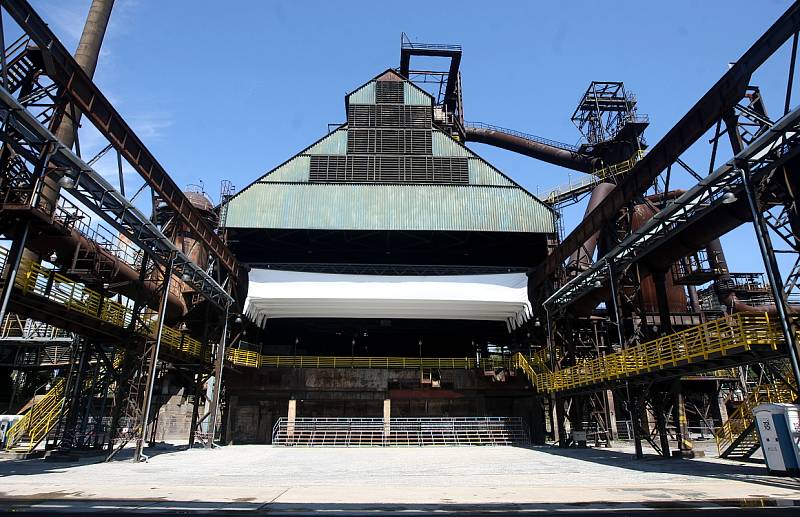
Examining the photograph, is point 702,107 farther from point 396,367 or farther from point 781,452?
point 396,367

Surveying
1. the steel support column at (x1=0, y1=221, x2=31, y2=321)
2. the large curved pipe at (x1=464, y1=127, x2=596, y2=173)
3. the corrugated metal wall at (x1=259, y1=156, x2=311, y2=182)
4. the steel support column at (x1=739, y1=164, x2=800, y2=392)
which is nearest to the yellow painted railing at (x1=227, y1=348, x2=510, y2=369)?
the corrugated metal wall at (x1=259, y1=156, x2=311, y2=182)

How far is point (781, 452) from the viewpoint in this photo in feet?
41.0

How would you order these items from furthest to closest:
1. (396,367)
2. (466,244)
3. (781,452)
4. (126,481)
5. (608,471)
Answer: (466,244) < (396,367) < (608,471) < (781,452) < (126,481)

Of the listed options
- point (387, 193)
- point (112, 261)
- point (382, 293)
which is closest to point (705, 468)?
point (382, 293)

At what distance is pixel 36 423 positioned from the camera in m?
23.6

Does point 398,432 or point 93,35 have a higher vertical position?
point 93,35

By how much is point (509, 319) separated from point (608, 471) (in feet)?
66.4

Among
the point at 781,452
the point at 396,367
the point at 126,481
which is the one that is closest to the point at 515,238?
the point at 396,367

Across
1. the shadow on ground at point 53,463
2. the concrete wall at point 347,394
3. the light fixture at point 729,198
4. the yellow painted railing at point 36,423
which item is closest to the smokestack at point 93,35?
the shadow on ground at point 53,463

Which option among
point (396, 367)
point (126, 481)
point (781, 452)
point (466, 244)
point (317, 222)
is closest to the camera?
point (126, 481)

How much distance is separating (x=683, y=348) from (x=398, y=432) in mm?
20345

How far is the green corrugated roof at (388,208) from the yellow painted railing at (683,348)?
465 inches

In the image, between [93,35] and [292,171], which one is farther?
[292,171]

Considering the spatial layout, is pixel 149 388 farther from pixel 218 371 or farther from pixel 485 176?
pixel 485 176
